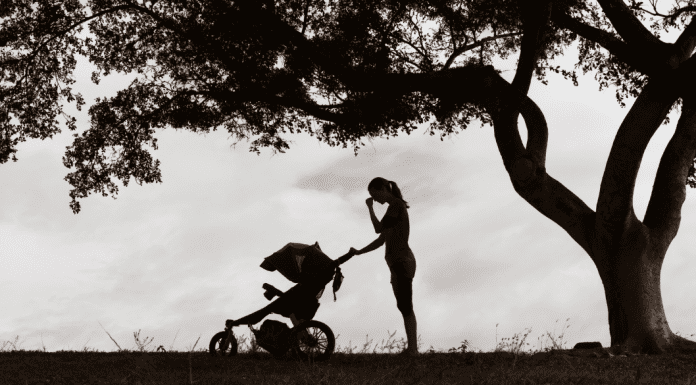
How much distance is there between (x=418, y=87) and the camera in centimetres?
1417

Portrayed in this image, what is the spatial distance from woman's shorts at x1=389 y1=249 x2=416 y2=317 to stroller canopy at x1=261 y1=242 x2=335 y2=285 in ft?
2.87

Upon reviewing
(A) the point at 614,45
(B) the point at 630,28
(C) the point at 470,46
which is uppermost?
(C) the point at 470,46

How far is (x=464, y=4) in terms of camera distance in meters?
15.3

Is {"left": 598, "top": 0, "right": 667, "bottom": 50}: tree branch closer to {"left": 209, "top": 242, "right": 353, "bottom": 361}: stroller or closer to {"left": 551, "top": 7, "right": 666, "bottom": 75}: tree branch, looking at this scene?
{"left": 551, "top": 7, "right": 666, "bottom": 75}: tree branch

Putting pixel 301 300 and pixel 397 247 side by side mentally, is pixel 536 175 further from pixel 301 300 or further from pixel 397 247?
pixel 301 300

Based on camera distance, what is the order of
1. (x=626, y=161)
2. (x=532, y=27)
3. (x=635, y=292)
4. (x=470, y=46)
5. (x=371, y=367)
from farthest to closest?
(x=470, y=46) → (x=626, y=161) → (x=532, y=27) → (x=635, y=292) → (x=371, y=367)

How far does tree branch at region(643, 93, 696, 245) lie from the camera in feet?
45.3

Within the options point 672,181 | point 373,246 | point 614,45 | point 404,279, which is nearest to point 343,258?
point 373,246

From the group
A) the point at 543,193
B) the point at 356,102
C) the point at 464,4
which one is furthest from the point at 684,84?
the point at 356,102

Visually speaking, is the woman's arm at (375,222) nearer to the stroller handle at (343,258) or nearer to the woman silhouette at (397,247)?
the woman silhouette at (397,247)

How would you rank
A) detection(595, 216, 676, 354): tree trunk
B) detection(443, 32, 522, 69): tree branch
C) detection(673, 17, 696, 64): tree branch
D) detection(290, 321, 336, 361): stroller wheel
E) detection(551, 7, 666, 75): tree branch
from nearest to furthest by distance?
detection(290, 321, 336, 361): stroller wheel < detection(595, 216, 676, 354): tree trunk < detection(551, 7, 666, 75): tree branch < detection(673, 17, 696, 64): tree branch < detection(443, 32, 522, 69): tree branch

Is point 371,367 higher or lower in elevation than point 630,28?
lower

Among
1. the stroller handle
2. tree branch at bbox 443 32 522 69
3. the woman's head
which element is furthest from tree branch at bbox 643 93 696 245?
Answer: the stroller handle

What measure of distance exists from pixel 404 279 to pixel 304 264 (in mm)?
1333
